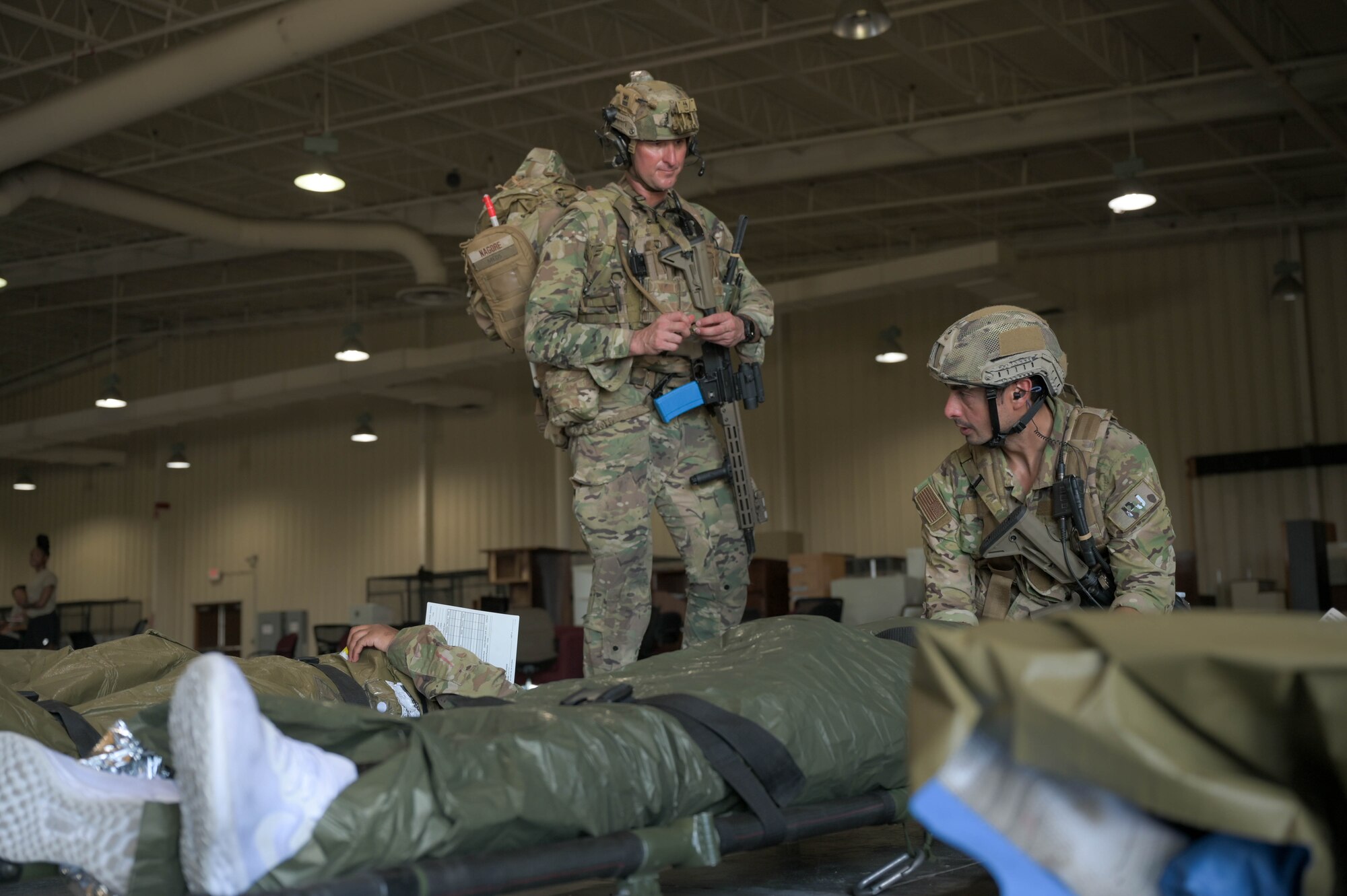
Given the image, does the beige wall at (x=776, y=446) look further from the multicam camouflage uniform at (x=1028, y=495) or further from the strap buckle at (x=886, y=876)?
the strap buckle at (x=886, y=876)

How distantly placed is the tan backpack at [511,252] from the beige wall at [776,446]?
9.76 metres

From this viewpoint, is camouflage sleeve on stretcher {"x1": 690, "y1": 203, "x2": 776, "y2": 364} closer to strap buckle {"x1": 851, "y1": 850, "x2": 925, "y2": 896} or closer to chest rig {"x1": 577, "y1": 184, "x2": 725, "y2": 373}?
chest rig {"x1": 577, "y1": 184, "x2": 725, "y2": 373}

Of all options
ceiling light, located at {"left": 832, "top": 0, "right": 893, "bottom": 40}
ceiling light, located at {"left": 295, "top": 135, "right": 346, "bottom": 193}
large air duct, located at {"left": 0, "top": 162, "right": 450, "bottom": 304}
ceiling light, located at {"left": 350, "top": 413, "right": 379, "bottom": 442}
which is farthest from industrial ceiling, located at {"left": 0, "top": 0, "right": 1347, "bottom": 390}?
ceiling light, located at {"left": 350, "top": 413, "right": 379, "bottom": 442}

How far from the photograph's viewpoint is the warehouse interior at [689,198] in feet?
32.3

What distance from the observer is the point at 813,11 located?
9.61 m

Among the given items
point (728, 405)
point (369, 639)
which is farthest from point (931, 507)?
point (369, 639)

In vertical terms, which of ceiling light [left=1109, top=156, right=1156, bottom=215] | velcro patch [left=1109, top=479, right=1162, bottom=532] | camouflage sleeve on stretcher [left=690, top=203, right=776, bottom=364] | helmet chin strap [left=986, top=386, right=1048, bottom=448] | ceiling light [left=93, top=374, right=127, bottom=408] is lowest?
velcro patch [left=1109, top=479, right=1162, bottom=532]

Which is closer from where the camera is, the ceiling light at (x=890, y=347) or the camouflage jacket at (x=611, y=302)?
the camouflage jacket at (x=611, y=302)

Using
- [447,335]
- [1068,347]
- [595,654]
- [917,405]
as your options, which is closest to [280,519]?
[447,335]

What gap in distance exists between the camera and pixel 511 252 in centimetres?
367

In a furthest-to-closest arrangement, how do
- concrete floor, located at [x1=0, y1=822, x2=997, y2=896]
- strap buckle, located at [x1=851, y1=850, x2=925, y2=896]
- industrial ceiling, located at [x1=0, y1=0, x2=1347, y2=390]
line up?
1. industrial ceiling, located at [x1=0, y1=0, x2=1347, y2=390]
2. concrete floor, located at [x1=0, y1=822, x2=997, y2=896]
3. strap buckle, located at [x1=851, y1=850, x2=925, y2=896]

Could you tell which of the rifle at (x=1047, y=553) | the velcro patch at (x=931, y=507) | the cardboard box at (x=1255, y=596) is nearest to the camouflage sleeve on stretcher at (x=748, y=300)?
the velcro patch at (x=931, y=507)

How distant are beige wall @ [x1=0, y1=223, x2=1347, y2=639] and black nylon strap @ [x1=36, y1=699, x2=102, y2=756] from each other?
1160 centimetres

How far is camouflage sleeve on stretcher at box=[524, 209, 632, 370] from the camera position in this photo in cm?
346
